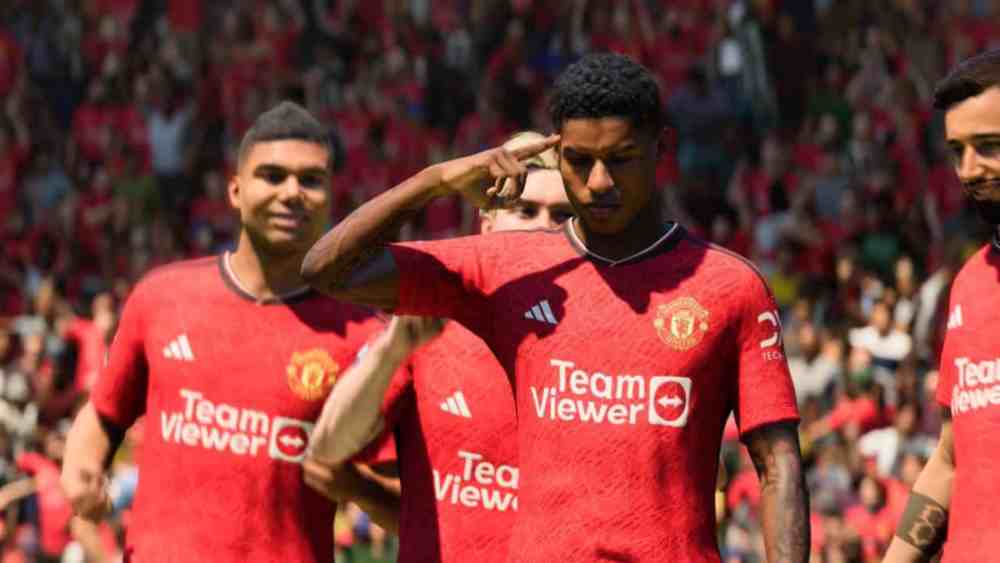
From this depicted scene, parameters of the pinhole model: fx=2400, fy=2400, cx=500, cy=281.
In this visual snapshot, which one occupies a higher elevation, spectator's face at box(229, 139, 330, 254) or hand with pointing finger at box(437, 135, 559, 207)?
hand with pointing finger at box(437, 135, 559, 207)

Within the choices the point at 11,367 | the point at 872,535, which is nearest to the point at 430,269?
the point at 872,535

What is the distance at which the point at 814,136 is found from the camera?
22.8 meters

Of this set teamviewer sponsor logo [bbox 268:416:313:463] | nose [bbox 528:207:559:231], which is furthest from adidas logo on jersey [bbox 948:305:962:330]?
teamviewer sponsor logo [bbox 268:416:313:463]

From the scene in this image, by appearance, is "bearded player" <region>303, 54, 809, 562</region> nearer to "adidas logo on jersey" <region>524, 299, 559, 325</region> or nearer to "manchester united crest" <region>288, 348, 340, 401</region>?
"adidas logo on jersey" <region>524, 299, 559, 325</region>

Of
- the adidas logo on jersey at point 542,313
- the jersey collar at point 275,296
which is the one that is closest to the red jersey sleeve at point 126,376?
the jersey collar at point 275,296

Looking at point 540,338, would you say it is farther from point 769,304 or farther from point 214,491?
point 214,491

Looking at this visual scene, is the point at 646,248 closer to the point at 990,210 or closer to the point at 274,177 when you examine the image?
the point at 990,210

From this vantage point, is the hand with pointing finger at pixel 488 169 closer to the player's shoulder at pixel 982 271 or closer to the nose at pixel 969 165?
the nose at pixel 969 165

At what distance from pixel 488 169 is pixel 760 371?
0.90 m

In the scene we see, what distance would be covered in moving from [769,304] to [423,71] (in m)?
19.3

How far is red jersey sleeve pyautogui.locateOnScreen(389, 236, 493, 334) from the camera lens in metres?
6.40

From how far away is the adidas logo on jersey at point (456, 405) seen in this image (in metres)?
7.61

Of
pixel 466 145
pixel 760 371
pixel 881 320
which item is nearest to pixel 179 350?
pixel 760 371

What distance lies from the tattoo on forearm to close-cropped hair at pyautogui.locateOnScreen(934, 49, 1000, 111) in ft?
3.79
